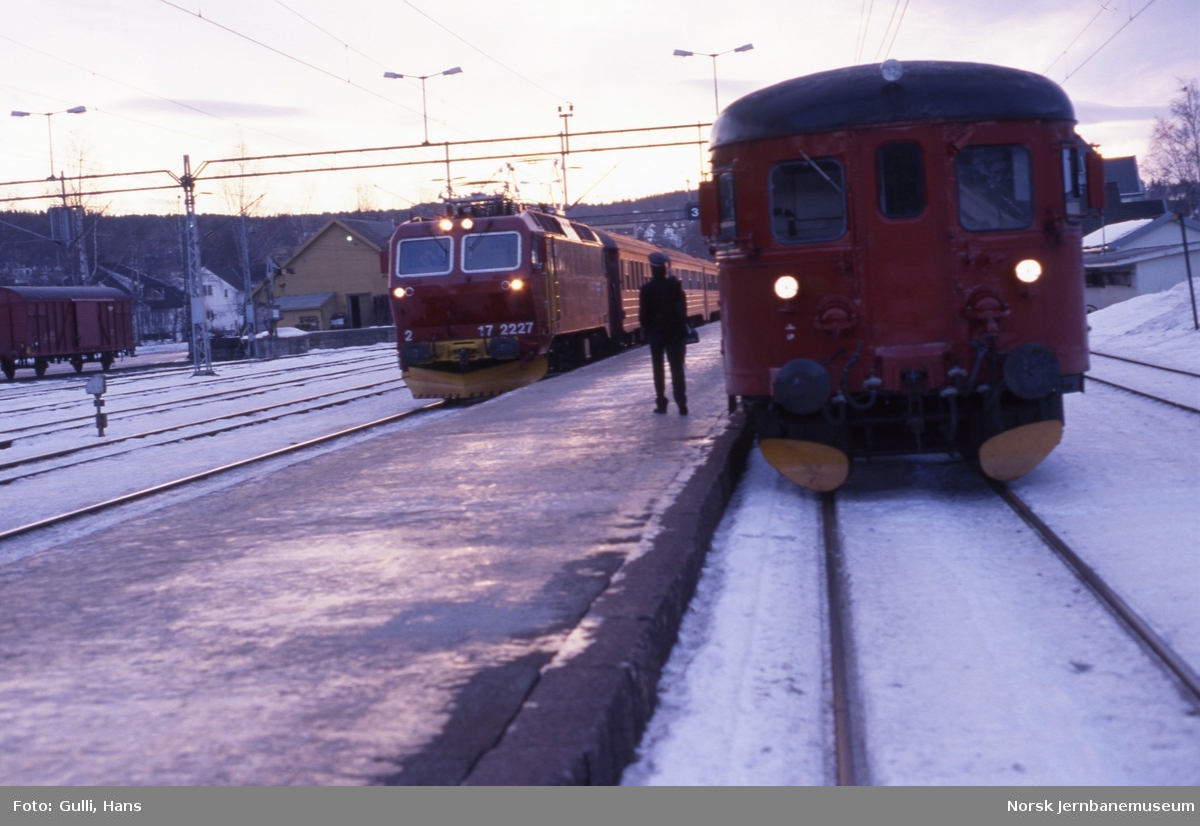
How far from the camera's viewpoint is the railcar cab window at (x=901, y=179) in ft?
29.4

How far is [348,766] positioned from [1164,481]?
23.6ft

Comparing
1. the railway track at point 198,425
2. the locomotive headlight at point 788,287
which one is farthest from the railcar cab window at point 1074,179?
the railway track at point 198,425

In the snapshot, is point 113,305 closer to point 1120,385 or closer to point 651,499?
point 1120,385

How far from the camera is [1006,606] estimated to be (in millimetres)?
6133

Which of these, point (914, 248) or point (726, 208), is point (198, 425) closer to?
point (726, 208)

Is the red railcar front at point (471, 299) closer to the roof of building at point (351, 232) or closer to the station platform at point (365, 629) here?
the station platform at point (365, 629)

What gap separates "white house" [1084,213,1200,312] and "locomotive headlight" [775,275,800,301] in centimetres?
3153

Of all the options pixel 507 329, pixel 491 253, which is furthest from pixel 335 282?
pixel 507 329

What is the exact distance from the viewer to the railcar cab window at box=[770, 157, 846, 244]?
9086mm

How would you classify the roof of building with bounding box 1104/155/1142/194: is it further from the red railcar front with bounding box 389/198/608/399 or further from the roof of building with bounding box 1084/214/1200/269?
the red railcar front with bounding box 389/198/608/399

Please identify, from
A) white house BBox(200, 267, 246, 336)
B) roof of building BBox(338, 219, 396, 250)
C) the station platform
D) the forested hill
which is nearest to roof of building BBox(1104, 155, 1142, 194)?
the forested hill

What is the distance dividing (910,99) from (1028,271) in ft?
4.78

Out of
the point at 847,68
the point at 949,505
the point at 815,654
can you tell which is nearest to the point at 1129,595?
the point at 815,654

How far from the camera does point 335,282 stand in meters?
76.4
